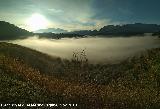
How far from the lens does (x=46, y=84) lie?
36.8 metres

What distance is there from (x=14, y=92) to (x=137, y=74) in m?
27.0

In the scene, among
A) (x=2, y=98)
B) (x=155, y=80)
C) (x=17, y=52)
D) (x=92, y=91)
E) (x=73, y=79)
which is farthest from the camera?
(x=17, y=52)

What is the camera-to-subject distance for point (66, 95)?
1233 inches

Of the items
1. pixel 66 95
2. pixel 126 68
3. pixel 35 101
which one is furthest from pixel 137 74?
pixel 35 101

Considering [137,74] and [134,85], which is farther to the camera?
[137,74]

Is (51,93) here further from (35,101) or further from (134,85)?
(134,85)

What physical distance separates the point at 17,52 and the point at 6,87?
35829mm

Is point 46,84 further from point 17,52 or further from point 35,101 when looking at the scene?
point 17,52

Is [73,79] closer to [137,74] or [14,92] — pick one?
[137,74]

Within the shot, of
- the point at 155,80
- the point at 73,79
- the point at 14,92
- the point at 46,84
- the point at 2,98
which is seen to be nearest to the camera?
the point at 2,98

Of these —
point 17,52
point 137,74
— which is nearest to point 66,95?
point 137,74

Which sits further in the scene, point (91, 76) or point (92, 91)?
point (91, 76)

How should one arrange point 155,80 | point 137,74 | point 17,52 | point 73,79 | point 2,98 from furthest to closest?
point 17,52
point 137,74
point 73,79
point 155,80
point 2,98

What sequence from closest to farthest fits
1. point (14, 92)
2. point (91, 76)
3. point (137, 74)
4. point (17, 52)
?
1. point (14, 92)
2. point (137, 74)
3. point (91, 76)
4. point (17, 52)
